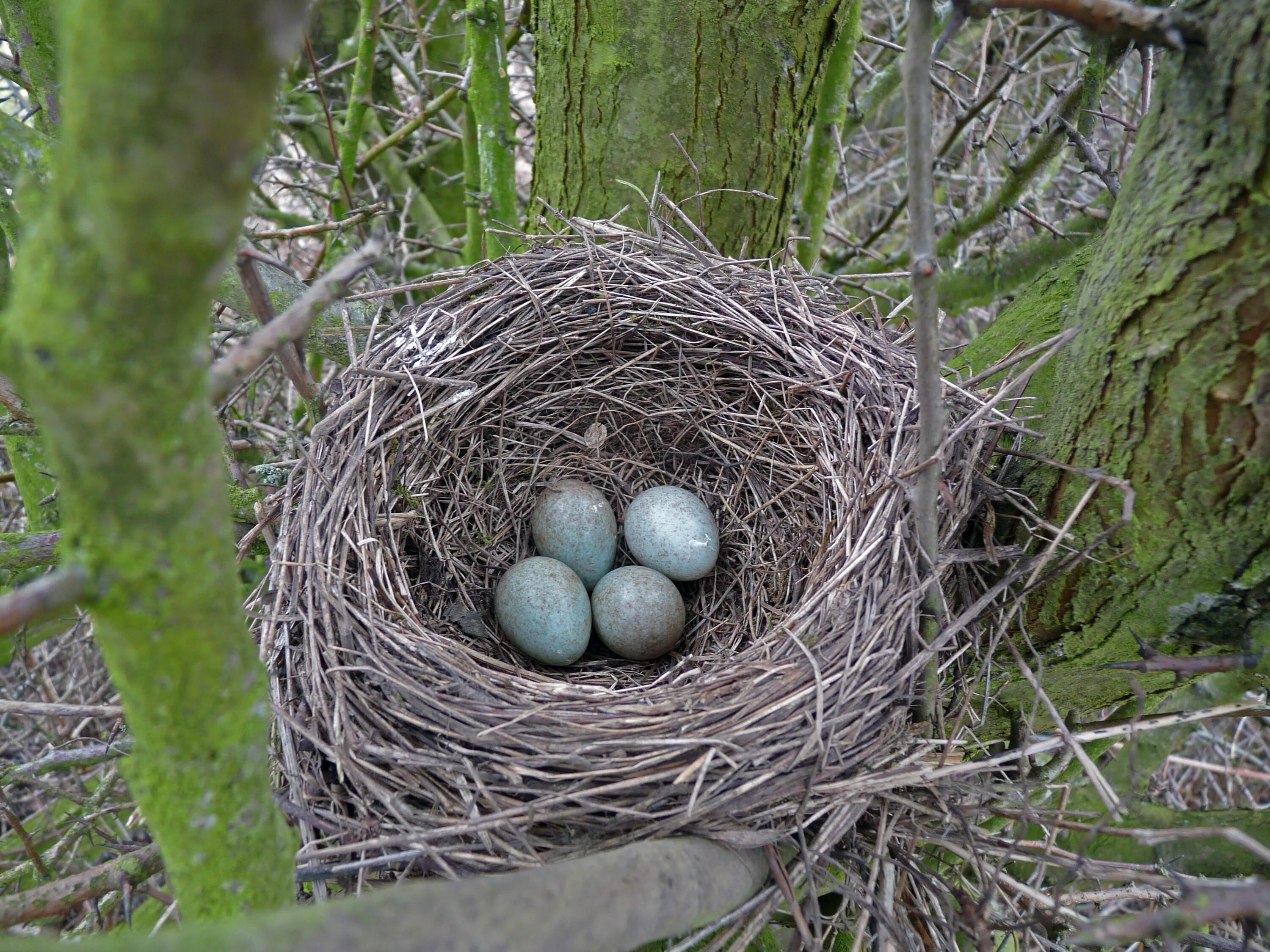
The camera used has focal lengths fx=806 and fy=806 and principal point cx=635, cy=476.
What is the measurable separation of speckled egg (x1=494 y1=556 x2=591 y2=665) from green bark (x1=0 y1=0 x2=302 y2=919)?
130cm

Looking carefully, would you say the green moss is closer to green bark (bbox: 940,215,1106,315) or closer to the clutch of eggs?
the clutch of eggs

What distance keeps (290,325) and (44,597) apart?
0.28 meters

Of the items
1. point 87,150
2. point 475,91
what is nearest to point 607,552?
point 475,91

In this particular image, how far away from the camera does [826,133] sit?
2562 mm

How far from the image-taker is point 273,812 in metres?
0.82

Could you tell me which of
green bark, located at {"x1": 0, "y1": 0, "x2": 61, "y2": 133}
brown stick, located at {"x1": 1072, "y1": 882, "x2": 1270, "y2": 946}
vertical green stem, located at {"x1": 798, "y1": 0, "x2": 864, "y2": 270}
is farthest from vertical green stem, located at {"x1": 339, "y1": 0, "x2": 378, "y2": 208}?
brown stick, located at {"x1": 1072, "y1": 882, "x2": 1270, "y2": 946}

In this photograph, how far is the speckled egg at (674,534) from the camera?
7.38 ft

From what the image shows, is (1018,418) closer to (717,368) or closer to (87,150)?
(717,368)

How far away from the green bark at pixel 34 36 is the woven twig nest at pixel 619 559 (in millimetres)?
889

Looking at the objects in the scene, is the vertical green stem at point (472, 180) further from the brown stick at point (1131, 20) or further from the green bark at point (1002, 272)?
the brown stick at point (1131, 20)

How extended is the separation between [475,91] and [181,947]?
2.22 meters

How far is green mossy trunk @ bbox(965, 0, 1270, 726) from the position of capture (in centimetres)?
94

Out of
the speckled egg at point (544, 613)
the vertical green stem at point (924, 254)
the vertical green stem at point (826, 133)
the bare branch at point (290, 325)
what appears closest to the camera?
the bare branch at point (290, 325)

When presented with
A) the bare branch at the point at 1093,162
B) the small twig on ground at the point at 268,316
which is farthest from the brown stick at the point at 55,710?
the bare branch at the point at 1093,162
